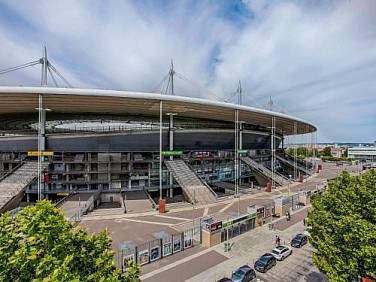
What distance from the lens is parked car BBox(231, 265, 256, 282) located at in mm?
18109

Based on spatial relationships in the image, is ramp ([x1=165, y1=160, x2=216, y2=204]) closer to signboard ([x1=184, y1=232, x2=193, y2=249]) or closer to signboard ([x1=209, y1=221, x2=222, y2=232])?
signboard ([x1=209, y1=221, x2=222, y2=232])

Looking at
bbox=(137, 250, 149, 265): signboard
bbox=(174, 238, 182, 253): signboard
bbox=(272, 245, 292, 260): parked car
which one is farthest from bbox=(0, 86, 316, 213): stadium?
bbox=(272, 245, 292, 260): parked car

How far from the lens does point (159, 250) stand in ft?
73.3

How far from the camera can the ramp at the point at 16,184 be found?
3625cm

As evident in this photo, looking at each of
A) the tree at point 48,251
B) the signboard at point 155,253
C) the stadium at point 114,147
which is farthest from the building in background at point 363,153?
the tree at point 48,251

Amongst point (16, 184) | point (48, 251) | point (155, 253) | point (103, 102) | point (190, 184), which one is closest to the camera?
point (48, 251)

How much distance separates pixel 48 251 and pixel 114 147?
4309cm

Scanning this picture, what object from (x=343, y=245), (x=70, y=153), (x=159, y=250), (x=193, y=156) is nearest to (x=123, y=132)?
(x=70, y=153)

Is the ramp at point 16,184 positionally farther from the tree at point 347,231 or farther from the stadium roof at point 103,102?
the tree at point 347,231

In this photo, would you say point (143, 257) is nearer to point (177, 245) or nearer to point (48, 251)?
point (177, 245)

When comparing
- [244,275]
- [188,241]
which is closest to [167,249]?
[188,241]

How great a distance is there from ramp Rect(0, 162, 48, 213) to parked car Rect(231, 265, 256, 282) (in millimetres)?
34586

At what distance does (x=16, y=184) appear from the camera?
129ft

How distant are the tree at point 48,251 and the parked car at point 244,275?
12.3 m
